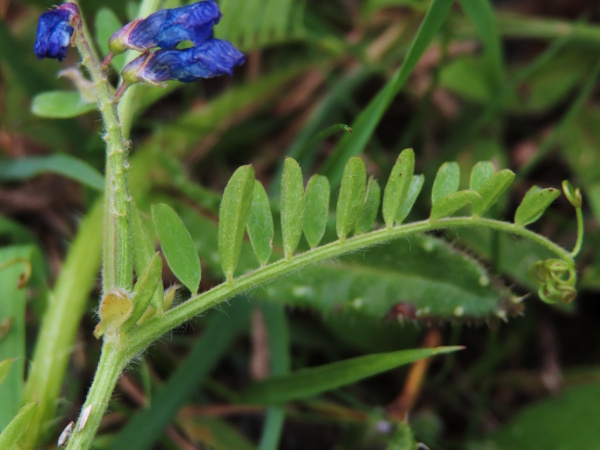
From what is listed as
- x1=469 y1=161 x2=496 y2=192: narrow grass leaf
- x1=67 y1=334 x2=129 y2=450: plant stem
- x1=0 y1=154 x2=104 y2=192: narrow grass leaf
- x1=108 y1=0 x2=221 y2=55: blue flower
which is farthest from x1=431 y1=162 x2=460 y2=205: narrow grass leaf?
x1=0 y1=154 x2=104 y2=192: narrow grass leaf

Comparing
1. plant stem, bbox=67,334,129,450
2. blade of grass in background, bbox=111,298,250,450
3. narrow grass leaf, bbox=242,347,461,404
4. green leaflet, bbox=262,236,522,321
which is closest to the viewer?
plant stem, bbox=67,334,129,450

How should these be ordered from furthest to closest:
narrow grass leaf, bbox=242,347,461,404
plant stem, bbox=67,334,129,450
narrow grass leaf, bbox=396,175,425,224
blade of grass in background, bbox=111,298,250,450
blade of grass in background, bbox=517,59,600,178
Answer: blade of grass in background, bbox=517,59,600,178, blade of grass in background, bbox=111,298,250,450, narrow grass leaf, bbox=242,347,461,404, narrow grass leaf, bbox=396,175,425,224, plant stem, bbox=67,334,129,450

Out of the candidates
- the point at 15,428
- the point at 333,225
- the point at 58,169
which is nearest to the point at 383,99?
the point at 333,225

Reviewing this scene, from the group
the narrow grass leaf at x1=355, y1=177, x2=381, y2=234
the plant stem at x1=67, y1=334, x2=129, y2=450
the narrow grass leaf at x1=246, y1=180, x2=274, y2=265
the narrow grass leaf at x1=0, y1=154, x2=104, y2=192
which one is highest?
the narrow grass leaf at x1=355, y1=177, x2=381, y2=234

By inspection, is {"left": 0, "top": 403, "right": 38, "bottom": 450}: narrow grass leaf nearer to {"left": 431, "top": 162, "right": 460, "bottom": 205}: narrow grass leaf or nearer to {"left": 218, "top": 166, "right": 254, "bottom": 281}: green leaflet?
{"left": 218, "top": 166, "right": 254, "bottom": 281}: green leaflet

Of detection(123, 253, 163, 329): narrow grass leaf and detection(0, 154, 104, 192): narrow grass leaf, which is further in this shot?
detection(0, 154, 104, 192): narrow grass leaf

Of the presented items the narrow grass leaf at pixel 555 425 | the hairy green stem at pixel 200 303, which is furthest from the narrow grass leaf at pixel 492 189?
the narrow grass leaf at pixel 555 425

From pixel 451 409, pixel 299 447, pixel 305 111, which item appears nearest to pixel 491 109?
pixel 305 111
